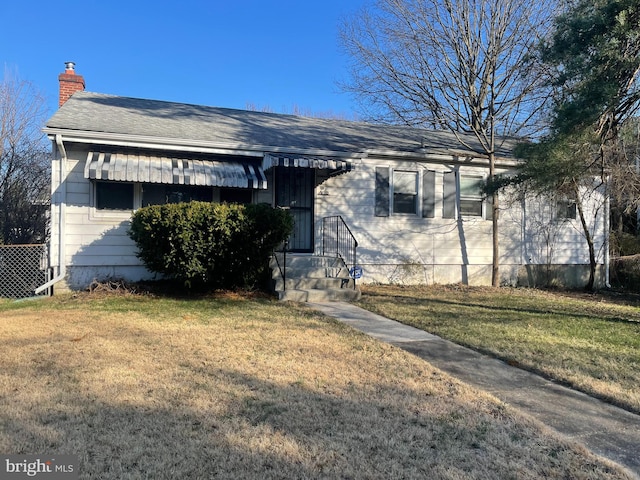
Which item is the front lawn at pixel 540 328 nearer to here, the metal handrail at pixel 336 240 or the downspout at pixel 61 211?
the metal handrail at pixel 336 240

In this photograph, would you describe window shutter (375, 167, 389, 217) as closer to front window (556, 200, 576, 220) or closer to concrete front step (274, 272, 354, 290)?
concrete front step (274, 272, 354, 290)

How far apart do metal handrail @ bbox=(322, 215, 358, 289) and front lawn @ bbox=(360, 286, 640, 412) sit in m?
0.92

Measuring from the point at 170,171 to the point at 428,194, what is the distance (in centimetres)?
641

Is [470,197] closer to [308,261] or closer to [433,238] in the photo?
[433,238]

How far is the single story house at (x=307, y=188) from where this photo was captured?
9336mm

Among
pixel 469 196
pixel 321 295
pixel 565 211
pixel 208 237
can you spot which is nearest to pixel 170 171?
pixel 208 237

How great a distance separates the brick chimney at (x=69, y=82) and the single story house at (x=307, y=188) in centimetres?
3

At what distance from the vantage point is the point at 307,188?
36.0 feet

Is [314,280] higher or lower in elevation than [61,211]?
lower

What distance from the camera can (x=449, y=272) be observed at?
12.3 metres

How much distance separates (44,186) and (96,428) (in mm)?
13204

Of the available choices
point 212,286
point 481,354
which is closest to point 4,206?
point 212,286

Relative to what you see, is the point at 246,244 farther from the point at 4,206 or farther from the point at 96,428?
the point at 4,206

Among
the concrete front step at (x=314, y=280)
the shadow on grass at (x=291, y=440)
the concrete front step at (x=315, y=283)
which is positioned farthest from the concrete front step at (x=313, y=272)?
the shadow on grass at (x=291, y=440)
